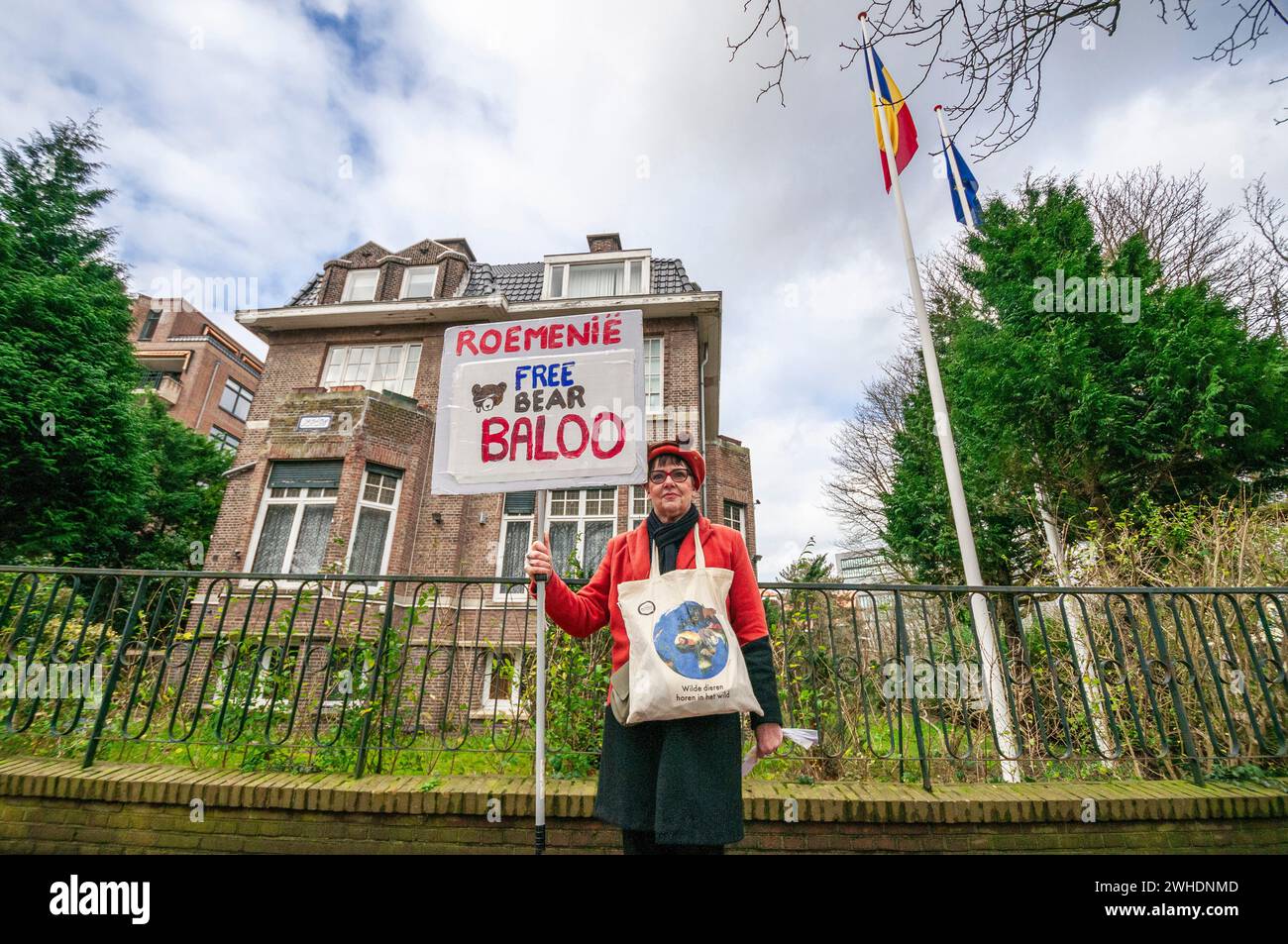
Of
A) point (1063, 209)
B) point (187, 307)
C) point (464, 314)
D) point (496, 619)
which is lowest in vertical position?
point (496, 619)

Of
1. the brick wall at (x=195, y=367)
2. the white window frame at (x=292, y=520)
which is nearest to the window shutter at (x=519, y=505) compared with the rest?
the white window frame at (x=292, y=520)

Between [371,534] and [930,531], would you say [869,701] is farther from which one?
[371,534]

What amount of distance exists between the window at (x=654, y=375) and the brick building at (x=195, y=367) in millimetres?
27147

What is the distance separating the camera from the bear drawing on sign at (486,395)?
9.53 feet

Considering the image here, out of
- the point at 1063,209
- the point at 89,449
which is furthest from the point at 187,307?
the point at 1063,209

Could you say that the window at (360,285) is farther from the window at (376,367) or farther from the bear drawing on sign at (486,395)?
the bear drawing on sign at (486,395)

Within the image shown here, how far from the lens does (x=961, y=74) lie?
10.0ft

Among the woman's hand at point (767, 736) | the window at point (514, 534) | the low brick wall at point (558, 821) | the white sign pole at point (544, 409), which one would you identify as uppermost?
the window at point (514, 534)

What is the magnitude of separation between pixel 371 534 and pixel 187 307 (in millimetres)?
32777

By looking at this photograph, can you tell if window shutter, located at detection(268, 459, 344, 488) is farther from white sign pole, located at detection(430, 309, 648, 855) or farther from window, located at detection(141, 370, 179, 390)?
window, located at detection(141, 370, 179, 390)

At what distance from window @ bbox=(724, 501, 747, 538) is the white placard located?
1175 cm

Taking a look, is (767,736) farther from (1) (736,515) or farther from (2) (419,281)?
(2) (419,281)

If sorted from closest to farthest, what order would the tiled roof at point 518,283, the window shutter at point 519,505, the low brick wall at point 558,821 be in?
1. the low brick wall at point 558,821
2. the window shutter at point 519,505
3. the tiled roof at point 518,283
